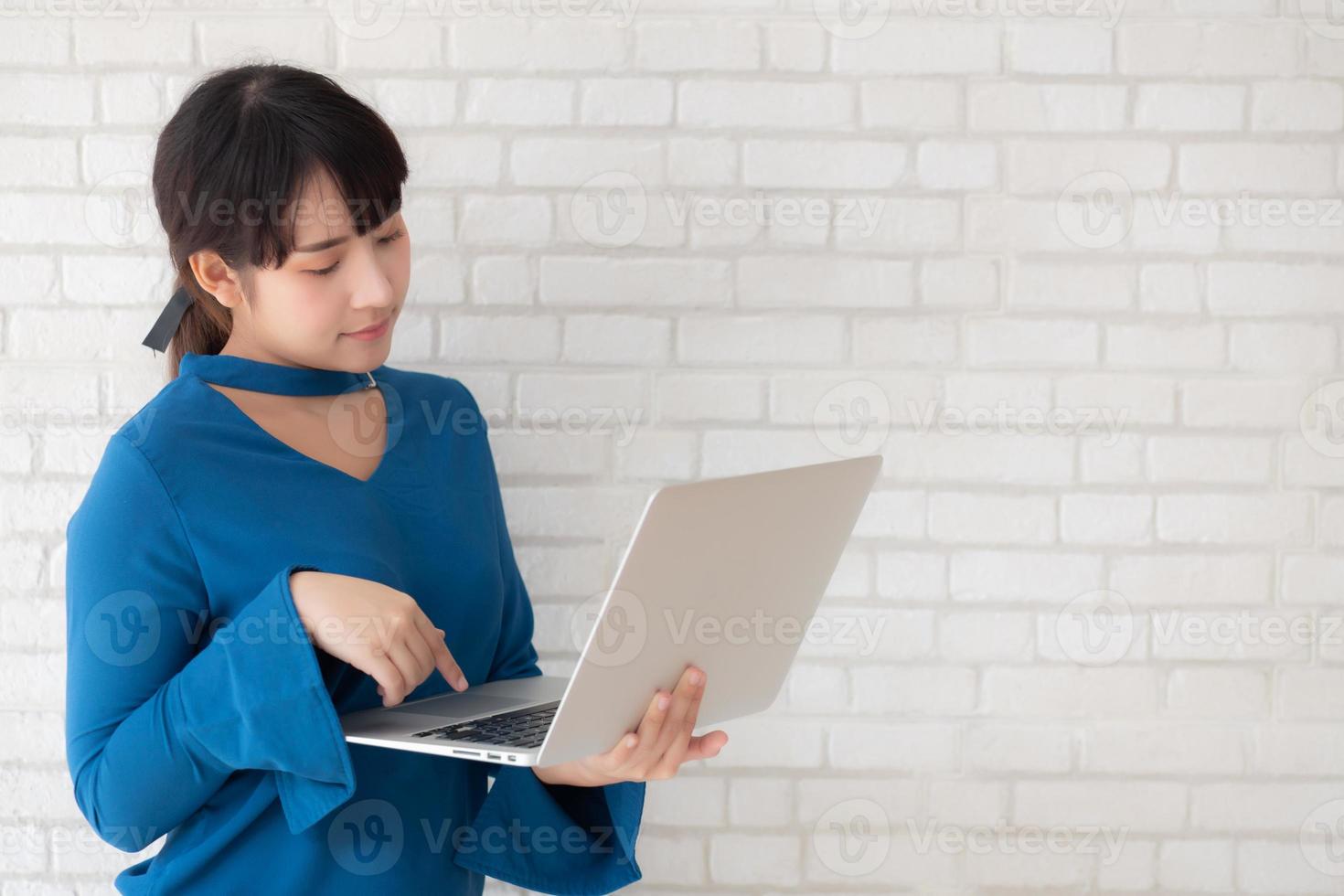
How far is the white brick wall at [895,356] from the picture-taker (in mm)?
1712

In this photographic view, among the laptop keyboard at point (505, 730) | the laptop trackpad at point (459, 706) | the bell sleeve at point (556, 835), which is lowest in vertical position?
the bell sleeve at point (556, 835)

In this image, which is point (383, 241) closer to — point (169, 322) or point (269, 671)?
point (169, 322)

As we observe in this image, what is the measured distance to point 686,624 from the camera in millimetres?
1008

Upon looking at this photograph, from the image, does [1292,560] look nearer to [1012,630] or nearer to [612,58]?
[1012,630]

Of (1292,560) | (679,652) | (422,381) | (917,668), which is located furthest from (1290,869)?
(422,381)

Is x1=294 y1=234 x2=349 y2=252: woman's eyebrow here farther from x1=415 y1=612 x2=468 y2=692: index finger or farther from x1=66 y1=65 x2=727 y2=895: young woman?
x1=415 y1=612 x2=468 y2=692: index finger

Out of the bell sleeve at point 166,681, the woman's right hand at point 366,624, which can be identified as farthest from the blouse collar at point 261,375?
the woman's right hand at point 366,624

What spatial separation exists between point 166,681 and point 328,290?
416 millimetres

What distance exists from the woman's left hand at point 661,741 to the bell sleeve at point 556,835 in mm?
181

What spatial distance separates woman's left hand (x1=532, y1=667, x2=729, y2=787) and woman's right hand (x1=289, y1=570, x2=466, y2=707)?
157 millimetres

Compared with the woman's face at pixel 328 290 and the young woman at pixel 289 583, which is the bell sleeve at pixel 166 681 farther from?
the woman's face at pixel 328 290

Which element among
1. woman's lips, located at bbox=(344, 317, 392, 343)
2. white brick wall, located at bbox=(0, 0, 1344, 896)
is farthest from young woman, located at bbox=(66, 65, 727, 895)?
white brick wall, located at bbox=(0, 0, 1344, 896)

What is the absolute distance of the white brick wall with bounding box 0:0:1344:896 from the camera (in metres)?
1.71

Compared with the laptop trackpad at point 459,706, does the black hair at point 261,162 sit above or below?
above
